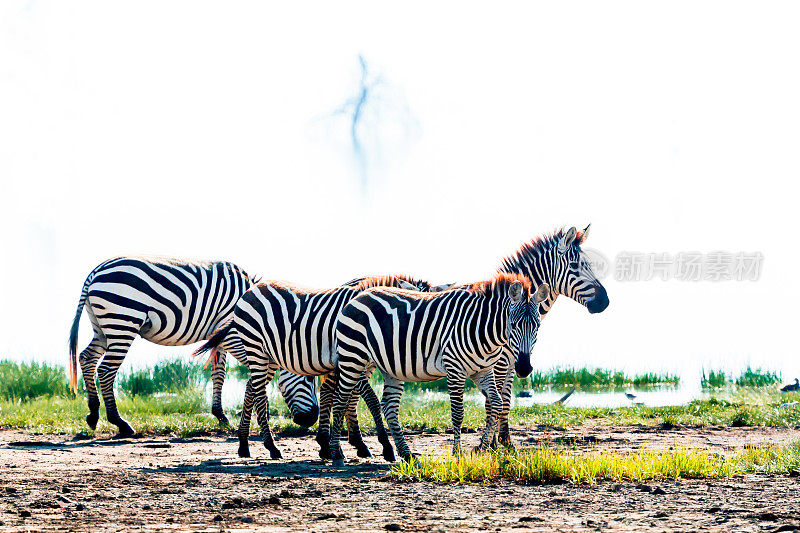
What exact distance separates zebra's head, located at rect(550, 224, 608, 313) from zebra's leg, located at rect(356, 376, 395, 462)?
124 inches

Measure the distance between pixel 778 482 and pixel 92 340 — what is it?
30.6 ft

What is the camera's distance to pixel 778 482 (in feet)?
24.9

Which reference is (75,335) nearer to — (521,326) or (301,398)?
(301,398)

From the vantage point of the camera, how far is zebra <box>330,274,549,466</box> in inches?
336

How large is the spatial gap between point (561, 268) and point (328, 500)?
17.8 ft

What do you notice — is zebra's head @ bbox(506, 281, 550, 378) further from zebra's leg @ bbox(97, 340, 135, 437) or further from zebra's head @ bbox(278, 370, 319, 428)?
zebra's leg @ bbox(97, 340, 135, 437)

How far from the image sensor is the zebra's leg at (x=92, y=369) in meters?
12.1

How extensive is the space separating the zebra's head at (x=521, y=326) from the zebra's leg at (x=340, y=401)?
167cm

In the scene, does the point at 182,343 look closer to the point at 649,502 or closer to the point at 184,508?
the point at 184,508

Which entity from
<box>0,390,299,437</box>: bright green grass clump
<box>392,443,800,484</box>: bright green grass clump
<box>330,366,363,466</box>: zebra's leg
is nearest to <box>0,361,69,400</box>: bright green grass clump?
<box>0,390,299,437</box>: bright green grass clump

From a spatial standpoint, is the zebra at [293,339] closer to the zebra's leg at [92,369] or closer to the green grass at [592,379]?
the zebra's leg at [92,369]

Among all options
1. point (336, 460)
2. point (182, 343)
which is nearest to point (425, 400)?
point (182, 343)

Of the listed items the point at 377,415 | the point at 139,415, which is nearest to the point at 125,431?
the point at 139,415

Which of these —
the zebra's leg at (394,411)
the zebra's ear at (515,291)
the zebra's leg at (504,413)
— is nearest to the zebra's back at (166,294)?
the zebra's leg at (394,411)
